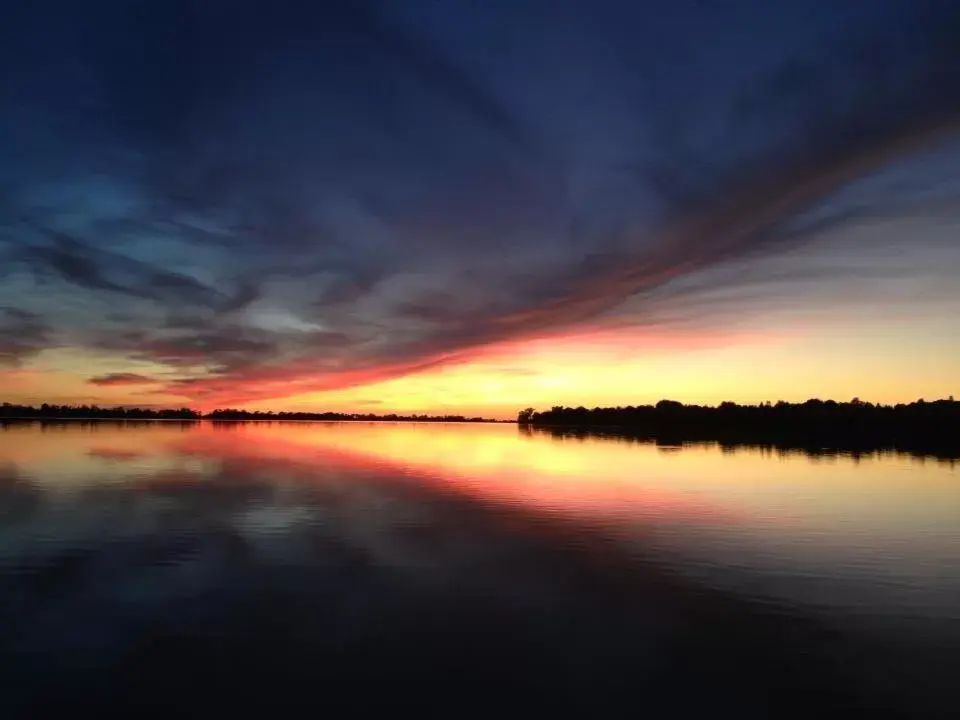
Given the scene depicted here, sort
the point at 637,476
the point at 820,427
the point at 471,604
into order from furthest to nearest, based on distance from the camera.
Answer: the point at 820,427, the point at 637,476, the point at 471,604

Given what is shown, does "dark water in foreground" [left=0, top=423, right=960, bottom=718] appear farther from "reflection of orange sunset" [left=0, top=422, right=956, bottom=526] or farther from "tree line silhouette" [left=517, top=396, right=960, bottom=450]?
"tree line silhouette" [left=517, top=396, right=960, bottom=450]

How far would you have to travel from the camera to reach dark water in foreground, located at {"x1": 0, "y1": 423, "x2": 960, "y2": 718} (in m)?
12.0

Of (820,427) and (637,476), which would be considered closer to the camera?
(637,476)

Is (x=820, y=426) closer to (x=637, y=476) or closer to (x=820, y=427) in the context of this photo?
(x=820, y=427)

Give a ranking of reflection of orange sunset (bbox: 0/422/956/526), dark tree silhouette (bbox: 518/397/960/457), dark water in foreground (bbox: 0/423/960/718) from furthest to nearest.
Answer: dark tree silhouette (bbox: 518/397/960/457) → reflection of orange sunset (bbox: 0/422/956/526) → dark water in foreground (bbox: 0/423/960/718)

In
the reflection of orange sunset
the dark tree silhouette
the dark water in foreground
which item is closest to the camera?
the dark water in foreground

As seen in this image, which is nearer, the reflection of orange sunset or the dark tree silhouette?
the reflection of orange sunset

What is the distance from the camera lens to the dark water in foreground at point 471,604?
12.0 meters

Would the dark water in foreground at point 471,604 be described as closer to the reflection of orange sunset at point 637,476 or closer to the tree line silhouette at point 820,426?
the reflection of orange sunset at point 637,476

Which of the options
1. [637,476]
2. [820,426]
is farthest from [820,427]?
[637,476]

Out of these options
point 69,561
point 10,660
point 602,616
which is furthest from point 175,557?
point 602,616

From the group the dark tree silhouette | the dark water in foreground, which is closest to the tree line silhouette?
the dark tree silhouette

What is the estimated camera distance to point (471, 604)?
17.1 m

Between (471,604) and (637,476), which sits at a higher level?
(637,476)
